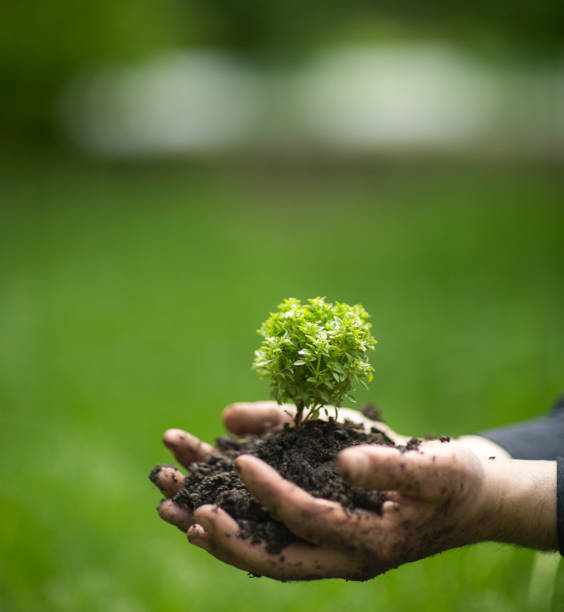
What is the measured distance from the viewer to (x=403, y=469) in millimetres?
1964

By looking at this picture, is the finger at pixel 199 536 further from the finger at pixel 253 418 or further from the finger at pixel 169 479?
the finger at pixel 253 418

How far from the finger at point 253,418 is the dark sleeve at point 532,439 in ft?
3.25

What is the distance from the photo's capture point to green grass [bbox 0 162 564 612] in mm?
4305

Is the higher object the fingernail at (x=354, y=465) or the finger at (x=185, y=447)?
the finger at (x=185, y=447)

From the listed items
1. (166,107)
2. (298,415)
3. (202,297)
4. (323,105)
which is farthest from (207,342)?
(323,105)

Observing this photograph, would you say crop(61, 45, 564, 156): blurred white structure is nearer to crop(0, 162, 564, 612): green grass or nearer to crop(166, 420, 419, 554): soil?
crop(0, 162, 564, 612): green grass

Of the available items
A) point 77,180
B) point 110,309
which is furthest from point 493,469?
point 77,180

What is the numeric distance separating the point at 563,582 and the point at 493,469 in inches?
83.6

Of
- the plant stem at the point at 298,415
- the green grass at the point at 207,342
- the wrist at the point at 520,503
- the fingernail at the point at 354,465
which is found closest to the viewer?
the fingernail at the point at 354,465

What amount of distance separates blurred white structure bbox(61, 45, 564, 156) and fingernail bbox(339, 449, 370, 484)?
63.8ft

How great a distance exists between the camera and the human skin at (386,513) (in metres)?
1.99

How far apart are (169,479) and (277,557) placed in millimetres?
644

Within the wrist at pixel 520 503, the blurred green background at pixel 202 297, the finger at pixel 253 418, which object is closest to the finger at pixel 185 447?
the finger at pixel 253 418

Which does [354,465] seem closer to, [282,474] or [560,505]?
[282,474]
